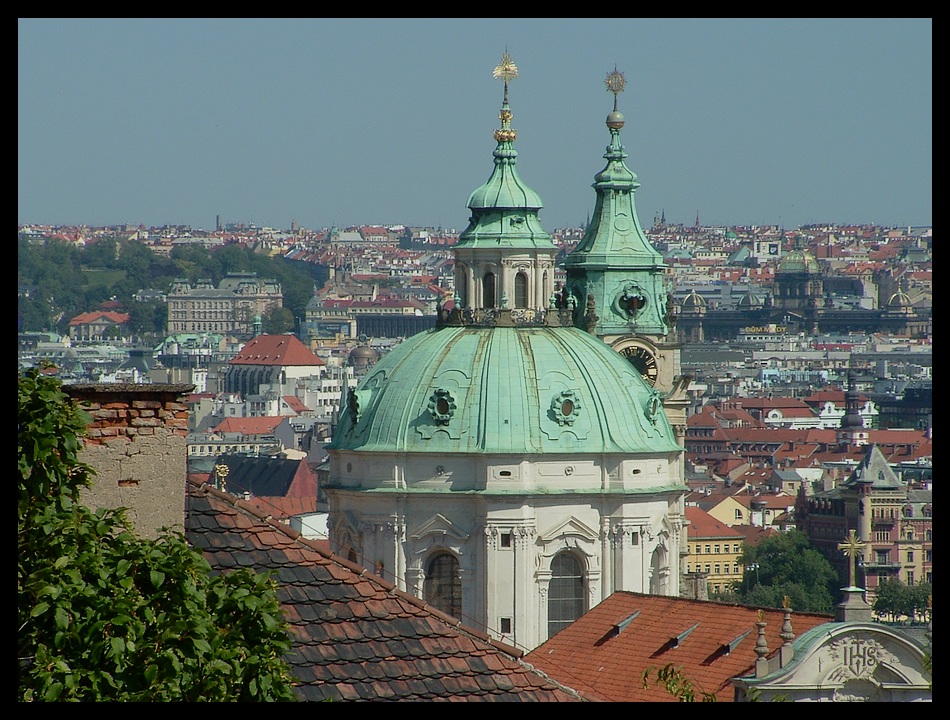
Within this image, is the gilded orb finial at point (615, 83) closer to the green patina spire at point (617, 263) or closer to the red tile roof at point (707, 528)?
the green patina spire at point (617, 263)

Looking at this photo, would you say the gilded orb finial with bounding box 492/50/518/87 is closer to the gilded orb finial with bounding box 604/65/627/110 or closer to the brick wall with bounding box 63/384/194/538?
the gilded orb finial with bounding box 604/65/627/110

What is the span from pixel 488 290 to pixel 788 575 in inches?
2584

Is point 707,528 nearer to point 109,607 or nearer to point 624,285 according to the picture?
point 624,285

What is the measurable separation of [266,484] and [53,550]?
438 feet

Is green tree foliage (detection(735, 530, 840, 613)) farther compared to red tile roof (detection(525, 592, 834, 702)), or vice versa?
green tree foliage (detection(735, 530, 840, 613))

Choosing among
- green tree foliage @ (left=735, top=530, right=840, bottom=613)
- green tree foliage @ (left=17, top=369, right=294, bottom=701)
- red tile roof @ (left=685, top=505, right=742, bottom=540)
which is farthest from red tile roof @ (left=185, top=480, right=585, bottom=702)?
red tile roof @ (left=685, top=505, right=742, bottom=540)

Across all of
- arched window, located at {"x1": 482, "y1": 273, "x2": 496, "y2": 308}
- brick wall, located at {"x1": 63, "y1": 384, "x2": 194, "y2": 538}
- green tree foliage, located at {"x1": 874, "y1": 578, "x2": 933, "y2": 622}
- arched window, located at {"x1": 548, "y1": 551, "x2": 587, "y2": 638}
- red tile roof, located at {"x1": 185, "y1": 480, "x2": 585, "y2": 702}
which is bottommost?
green tree foliage, located at {"x1": 874, "y1": 578, "x2": 933, "y2": 622}

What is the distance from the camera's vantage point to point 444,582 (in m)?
56.8

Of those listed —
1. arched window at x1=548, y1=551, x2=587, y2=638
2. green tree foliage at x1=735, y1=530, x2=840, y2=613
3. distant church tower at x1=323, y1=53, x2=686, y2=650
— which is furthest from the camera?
green tree foliage at x1=735, y1=530, x2=840, y2=613

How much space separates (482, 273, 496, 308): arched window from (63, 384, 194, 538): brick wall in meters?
43.2

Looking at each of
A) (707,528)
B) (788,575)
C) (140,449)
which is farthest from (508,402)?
(707,528)

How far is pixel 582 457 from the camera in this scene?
189 feet

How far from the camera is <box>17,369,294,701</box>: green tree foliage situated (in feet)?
50.8
